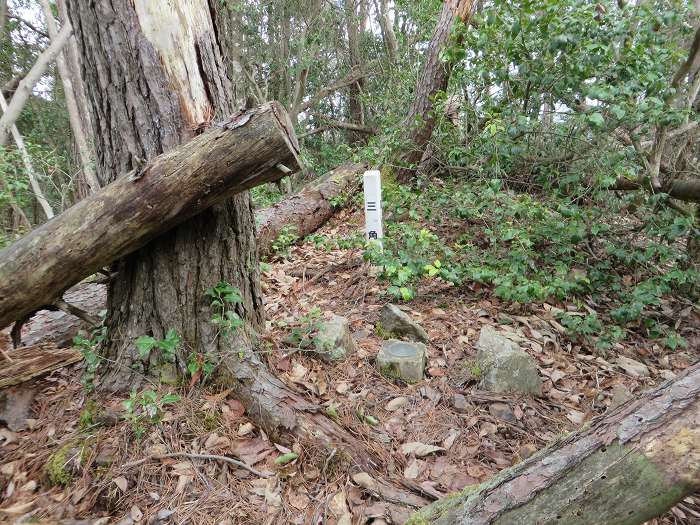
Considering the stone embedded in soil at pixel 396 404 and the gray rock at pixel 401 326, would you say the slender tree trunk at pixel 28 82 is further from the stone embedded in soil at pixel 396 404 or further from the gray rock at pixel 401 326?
the stone embedded in soil at pixel 396 404

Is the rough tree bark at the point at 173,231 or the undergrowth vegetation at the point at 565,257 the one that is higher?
the rough tree bark at the point at 173,231

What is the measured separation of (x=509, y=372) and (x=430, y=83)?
16.4ft

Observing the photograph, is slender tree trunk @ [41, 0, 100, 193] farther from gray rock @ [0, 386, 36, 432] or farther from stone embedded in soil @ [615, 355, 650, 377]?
stone embedded in soil @ [615, 355, 650, 377]

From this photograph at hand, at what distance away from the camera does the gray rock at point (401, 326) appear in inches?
131

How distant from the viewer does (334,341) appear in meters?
2.99

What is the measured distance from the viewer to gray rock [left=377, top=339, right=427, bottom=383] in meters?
2.92

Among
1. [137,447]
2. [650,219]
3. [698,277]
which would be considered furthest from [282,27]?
[137,447]

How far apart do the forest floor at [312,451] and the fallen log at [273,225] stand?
2.04 feet

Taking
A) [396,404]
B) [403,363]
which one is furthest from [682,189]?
[396,404]

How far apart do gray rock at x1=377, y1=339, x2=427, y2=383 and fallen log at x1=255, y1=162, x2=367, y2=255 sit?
2477mm

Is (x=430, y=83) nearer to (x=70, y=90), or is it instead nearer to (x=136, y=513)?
(x=136, y=513)

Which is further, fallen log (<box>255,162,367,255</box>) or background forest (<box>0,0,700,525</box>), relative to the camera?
fallen log (<box>255,162,367,255</box>)

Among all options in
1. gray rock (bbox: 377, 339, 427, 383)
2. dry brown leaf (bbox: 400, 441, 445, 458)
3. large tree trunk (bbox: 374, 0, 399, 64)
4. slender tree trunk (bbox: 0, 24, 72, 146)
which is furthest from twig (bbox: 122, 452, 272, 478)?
large tree trunk (bbox: 374, 0, 399, 64)

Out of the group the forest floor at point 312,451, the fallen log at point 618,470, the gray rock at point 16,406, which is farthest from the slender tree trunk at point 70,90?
the fallen log at point 618,470
